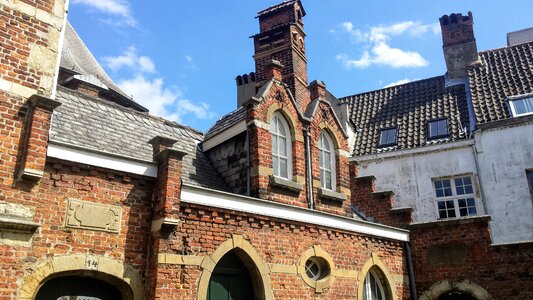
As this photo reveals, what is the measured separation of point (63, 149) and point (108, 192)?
105cm

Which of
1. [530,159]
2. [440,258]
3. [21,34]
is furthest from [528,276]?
[21,34]

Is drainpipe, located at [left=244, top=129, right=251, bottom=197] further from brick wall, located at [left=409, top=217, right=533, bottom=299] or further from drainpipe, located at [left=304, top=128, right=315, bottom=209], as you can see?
brick wall, located at [left=409, top=217, right=533, bottom=299]

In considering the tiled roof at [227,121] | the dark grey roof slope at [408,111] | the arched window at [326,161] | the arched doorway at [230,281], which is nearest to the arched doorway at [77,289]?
the arched doorway at [230,281]

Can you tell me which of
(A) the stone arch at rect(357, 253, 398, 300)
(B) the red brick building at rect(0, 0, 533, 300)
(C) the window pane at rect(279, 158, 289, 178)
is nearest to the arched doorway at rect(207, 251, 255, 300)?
(B) the red brick building at rect(0, 0, 533, 300)

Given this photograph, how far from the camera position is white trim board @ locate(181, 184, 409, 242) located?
28.5 feet

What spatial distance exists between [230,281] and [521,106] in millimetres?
13642

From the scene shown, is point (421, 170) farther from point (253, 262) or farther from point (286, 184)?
point (253, 262)

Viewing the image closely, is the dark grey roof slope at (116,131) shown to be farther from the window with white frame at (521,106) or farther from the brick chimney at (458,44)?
the brick chimney at (458,44)

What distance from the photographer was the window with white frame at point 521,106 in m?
16.7

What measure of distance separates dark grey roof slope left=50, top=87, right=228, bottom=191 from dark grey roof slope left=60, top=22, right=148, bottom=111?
807cm

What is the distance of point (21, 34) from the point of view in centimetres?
789

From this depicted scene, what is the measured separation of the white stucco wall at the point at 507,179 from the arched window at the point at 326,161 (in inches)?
277

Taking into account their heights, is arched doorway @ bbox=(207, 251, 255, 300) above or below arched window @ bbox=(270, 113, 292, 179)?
below

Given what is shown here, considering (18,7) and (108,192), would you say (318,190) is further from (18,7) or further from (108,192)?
(18,7)
